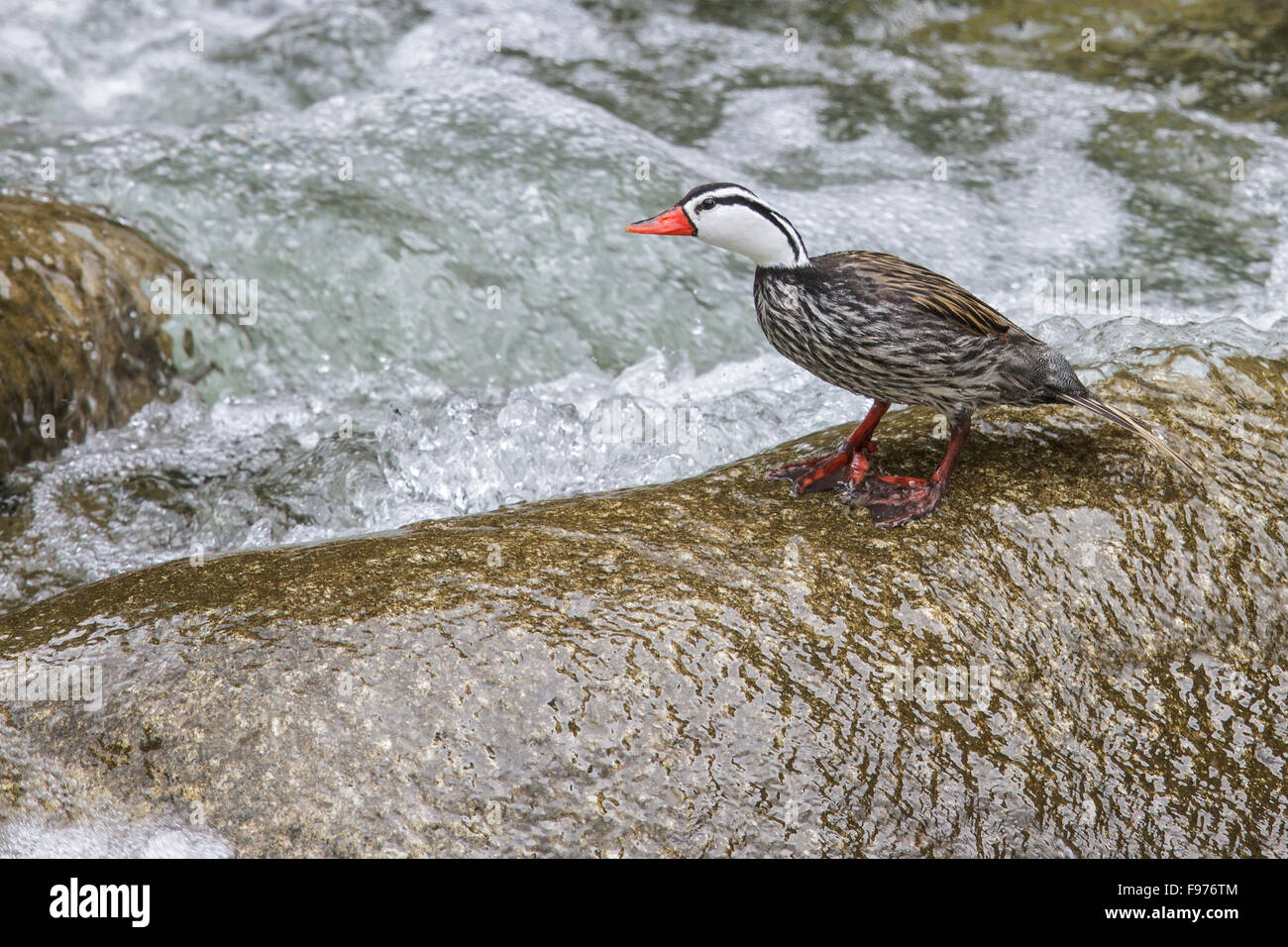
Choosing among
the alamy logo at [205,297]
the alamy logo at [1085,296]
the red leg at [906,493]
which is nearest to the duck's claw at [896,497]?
the red leg at [906,493]

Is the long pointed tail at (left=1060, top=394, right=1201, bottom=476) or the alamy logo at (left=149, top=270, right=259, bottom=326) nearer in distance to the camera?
the long pointed tail at (left=1060, top=394, right=1201, bottom=476)

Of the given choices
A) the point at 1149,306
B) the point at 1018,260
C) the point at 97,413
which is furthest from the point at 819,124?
the point at 97,413

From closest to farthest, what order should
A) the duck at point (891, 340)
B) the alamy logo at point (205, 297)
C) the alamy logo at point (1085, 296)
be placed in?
the duck at point (891, 340), the alamy logo at point (205, 297), the alamy logo at point (1085, 296)

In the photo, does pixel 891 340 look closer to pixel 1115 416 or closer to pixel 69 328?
pixel 1115 416

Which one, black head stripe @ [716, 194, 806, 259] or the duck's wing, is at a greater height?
black head stripe @ [716, 194, 806, 259]

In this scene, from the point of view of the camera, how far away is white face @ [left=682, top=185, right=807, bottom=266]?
13.5ft

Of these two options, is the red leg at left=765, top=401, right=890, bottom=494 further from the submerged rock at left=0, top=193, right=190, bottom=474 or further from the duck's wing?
the submerged rock at left=0, top=193, right=190, bottom=474

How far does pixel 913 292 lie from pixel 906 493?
69 cm

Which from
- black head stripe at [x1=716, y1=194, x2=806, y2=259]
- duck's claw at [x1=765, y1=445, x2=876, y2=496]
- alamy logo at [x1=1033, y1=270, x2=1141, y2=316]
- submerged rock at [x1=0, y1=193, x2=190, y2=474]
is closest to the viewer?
black head stripe at [x1=716, y1=194, x2=806, y2=259]

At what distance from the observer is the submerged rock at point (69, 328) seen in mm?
5629

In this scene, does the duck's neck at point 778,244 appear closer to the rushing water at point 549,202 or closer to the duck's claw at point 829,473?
the duck's claw at point 829,473

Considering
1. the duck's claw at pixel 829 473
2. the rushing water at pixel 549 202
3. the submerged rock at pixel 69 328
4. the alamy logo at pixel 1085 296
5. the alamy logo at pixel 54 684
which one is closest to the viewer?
the alamy logo at pixel 54 684

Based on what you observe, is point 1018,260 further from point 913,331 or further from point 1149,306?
point 913,331

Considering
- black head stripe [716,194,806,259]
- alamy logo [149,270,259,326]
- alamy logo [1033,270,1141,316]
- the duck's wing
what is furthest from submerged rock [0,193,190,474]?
alamy logo [1033,270,1141,316]
